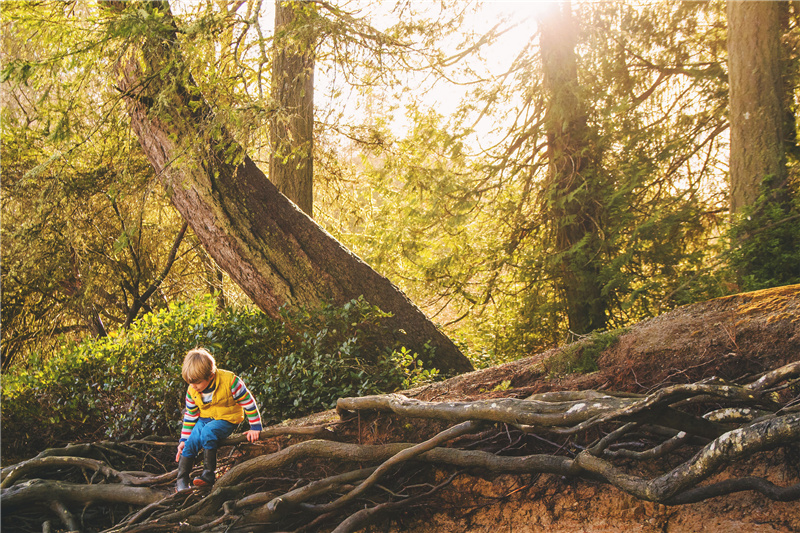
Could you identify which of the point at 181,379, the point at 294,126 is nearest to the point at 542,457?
the point at 181,379

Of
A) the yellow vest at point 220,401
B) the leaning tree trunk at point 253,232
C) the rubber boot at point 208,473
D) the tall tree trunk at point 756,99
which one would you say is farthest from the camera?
the leaning tree trunk at point 253,232

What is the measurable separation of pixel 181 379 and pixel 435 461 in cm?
369

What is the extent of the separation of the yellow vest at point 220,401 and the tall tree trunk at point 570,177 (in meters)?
5.32

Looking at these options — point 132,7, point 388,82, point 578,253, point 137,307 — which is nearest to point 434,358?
point 578,253

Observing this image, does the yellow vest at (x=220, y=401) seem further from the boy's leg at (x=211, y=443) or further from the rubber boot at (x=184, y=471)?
the rubber boot at (x=184, y=471)

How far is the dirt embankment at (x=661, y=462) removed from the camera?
3057mm

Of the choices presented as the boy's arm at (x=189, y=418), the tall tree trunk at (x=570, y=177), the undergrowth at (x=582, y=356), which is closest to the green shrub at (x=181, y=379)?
the boy's arm at (x=189, y=418)

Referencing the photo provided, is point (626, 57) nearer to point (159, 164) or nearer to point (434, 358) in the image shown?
point (434, 358)

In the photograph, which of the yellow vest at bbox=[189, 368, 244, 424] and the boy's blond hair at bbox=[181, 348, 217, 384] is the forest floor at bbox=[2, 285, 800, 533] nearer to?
the yellow vest at bbox=[189, 368, 244, 424]

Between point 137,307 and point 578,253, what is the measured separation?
939cm

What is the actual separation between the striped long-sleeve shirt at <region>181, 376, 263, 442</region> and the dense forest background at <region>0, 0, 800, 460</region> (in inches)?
62.4

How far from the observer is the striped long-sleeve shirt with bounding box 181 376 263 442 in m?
4.42

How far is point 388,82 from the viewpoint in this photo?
8328 mm

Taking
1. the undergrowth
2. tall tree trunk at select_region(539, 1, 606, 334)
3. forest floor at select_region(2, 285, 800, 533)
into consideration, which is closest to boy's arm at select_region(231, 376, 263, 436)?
forest floor at select_region(2, 285, 800, 533)
